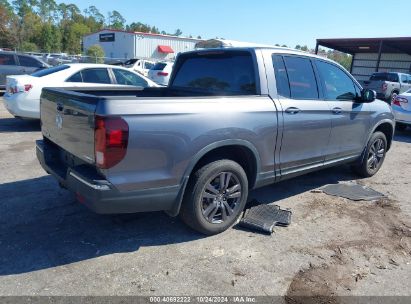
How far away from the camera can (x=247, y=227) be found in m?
4.07

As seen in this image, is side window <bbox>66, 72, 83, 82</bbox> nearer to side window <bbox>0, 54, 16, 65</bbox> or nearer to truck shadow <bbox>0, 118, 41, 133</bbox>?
truck shadow <bbox>0, 118, 41, 133</bbox>

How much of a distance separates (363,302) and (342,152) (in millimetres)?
2738

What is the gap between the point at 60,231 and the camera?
12.4 ft

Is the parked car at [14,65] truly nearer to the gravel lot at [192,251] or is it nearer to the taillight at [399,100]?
the gravel lot at [192,251]

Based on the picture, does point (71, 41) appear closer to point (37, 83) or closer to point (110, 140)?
point (37, 83)

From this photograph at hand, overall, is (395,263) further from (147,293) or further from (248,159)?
(147,293)

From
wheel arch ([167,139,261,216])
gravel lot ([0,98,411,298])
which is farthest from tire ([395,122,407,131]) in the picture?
wheel arch ([167,139,261,216])

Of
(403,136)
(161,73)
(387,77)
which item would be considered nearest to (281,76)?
(403,136)

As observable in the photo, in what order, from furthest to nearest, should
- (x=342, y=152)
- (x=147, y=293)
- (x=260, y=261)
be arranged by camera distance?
(x=342, y=152) < (x=260, y=261) < (x=147, y=293)

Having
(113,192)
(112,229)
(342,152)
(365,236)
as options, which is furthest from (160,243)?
(342,152)

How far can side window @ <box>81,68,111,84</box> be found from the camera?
8484 millimetres

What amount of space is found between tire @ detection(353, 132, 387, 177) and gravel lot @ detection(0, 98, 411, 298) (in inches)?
39.4

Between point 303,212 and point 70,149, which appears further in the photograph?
point 303,212

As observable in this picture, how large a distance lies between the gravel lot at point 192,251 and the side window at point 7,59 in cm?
976
